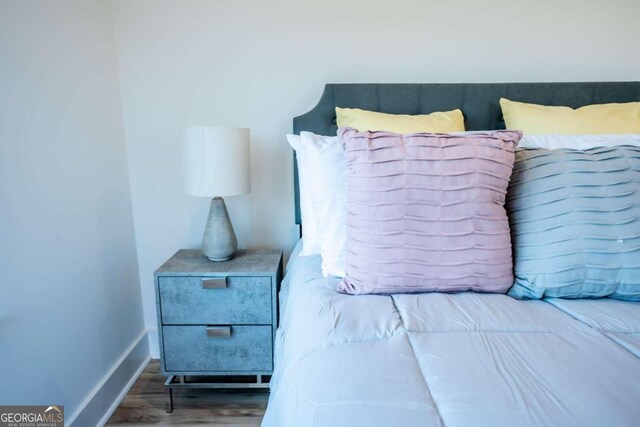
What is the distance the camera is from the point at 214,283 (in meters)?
1.41

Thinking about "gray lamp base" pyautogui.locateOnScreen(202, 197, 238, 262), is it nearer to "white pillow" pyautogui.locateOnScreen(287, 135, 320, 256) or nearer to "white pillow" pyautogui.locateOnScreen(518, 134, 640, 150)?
"white pillow" pyautogui.locateOnScreen(287, 135, 320, 256)

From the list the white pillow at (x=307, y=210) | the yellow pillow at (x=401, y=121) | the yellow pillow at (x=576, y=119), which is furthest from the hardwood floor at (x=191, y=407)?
the yellow pillow at (x=576, y=119)

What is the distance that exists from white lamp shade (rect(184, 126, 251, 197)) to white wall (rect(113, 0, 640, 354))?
385 mm

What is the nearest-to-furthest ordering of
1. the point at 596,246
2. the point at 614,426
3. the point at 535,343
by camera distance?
1. the point at 614,426
2. the point at 535,343
3. the point at 596,246

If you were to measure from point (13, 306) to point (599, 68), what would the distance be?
2.64m

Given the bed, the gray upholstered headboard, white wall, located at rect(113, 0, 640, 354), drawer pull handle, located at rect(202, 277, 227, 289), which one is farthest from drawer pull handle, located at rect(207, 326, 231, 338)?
the gray upholstered headboard

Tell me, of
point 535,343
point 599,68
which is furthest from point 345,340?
point 599,68

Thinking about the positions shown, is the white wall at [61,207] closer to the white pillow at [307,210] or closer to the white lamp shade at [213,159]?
the white lamp shade at [213,159]

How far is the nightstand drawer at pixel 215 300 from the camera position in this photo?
142 centimetres

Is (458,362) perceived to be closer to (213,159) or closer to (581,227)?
(581,227)

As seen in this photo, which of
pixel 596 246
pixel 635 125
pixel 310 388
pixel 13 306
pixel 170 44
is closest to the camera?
pixel 310 388

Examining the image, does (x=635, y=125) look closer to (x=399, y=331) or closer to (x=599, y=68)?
(x=599, y=68)

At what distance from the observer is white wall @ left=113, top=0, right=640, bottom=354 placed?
1632 mm

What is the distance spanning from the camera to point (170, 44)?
1.65 meters
